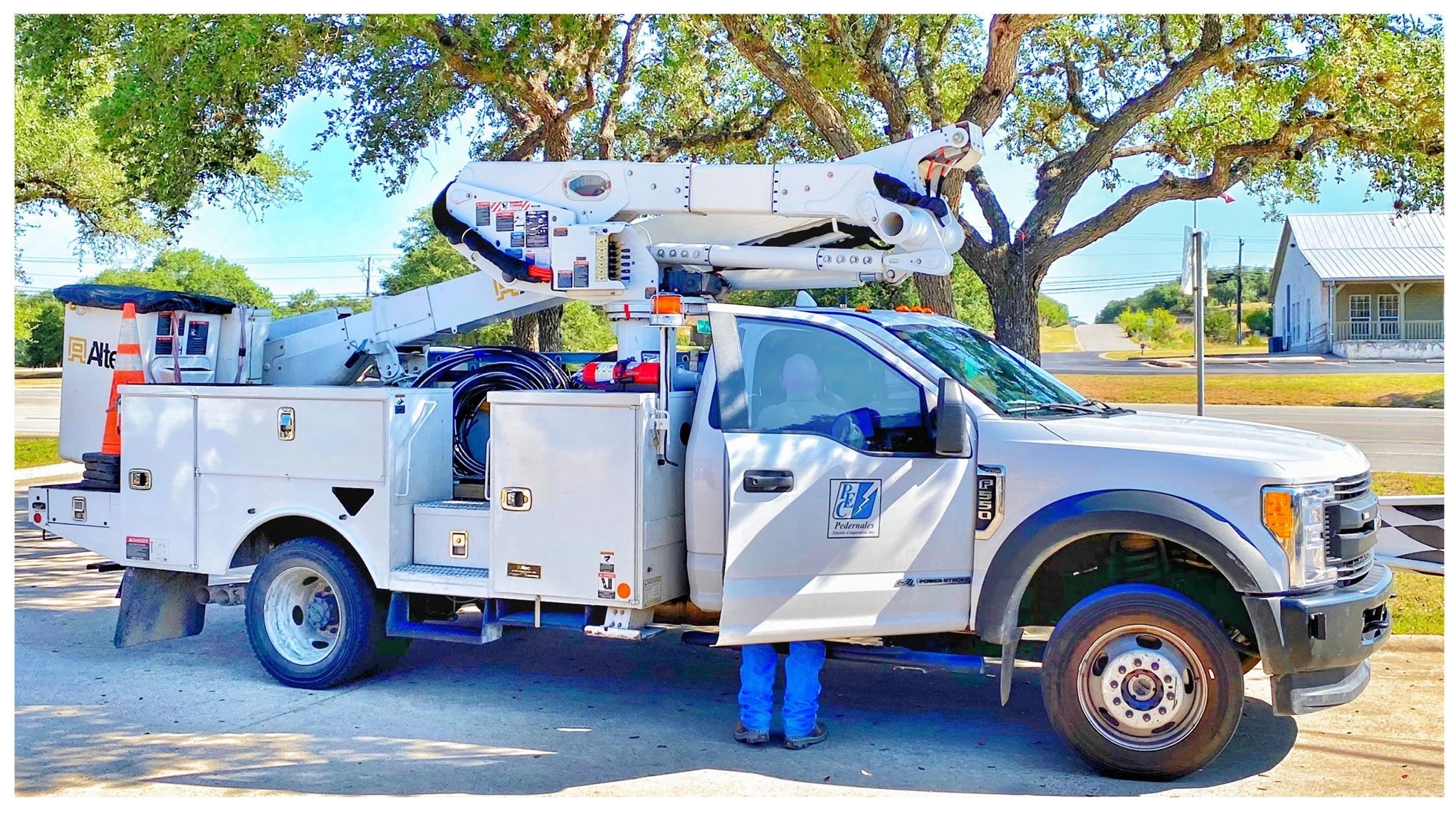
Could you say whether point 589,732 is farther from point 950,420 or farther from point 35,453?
→ point 35,453

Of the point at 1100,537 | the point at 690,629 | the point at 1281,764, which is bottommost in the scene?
the point at 1281,764

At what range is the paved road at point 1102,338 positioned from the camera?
67.9 m

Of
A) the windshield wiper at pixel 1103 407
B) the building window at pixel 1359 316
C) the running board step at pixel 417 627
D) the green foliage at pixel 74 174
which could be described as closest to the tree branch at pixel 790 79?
the windshield wiper at pixel 1103 407

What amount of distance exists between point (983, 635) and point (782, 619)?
898 millimetres

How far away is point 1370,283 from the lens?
140ft

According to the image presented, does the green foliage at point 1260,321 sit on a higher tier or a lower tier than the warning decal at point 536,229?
higher

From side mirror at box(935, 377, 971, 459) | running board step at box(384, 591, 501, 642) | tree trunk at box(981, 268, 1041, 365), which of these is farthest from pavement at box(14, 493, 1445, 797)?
tree trunk at box(981, 268, 1041, 365)

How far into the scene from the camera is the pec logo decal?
242 inches

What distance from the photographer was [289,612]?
7.66 meters

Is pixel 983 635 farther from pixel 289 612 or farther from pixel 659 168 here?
pixel 289 612

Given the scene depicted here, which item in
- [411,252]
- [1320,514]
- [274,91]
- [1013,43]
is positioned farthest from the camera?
[411,252]

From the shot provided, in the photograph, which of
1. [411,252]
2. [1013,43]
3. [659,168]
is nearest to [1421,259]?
[411,252]

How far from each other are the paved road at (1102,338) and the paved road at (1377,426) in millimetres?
34768

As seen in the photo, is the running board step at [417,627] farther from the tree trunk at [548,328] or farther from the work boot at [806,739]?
the tree trunk at [548,328]
